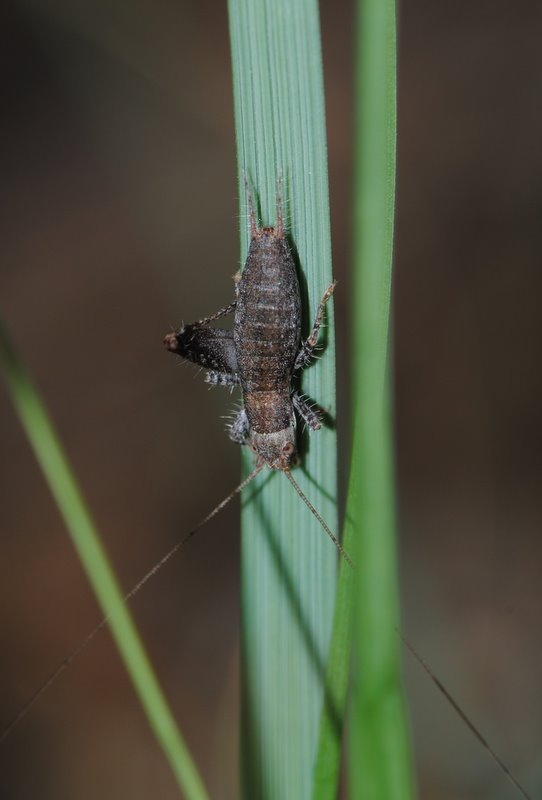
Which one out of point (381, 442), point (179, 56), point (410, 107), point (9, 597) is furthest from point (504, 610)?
point (179, 56)

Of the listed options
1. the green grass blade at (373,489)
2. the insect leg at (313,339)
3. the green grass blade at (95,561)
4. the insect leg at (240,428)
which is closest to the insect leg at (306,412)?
the insect leg at (313,339)

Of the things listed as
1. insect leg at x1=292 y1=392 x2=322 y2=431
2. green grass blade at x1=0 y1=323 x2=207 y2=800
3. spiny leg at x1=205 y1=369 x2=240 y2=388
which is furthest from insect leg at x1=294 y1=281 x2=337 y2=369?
green grass blade at x1=0 y1=323 x2=207 y2=800

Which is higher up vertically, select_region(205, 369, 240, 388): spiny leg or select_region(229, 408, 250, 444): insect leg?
select_region(205, 369, 240, 388): spiny leg

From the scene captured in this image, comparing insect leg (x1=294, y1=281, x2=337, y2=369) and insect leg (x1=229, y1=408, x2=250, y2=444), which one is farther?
insect leg (x1=229, y1=408, x2=250, y2=444)

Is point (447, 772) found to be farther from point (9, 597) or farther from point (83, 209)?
point (83, 209)

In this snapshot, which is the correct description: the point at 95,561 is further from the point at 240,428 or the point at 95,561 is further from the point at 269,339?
the point at 240,428

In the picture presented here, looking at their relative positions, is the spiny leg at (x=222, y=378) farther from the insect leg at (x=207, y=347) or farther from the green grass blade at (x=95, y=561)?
the green grass blade at (x=95, y=561)

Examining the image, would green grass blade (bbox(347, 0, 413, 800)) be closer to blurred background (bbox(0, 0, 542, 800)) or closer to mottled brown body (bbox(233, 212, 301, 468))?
mottled brown body (bbox(233, 212, 301, 468))
